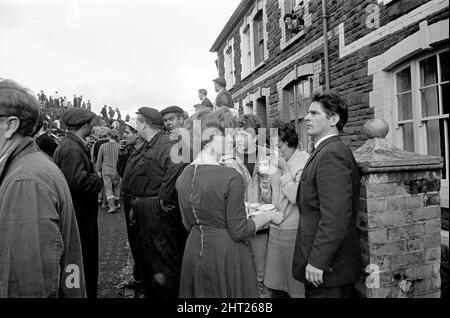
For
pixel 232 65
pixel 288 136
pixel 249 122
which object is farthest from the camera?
pixel 232 65

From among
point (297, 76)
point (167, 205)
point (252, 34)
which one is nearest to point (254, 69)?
point (252, 34)

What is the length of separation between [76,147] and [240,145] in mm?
1772

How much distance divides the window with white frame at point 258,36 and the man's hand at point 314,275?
11.0m

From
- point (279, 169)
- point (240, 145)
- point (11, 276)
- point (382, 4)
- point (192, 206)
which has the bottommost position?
point (11, 276)

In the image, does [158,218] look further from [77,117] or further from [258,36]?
[258,36]

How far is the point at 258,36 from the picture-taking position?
516 inches

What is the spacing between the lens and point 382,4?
592 cm

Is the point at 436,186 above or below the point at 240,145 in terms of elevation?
below

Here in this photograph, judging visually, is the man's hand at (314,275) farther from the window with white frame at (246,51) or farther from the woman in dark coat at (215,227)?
the window with white frame at (246,51)

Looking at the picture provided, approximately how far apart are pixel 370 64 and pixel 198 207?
4.97 m

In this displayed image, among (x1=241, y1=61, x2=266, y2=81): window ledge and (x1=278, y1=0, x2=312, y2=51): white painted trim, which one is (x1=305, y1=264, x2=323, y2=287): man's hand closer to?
(x1=278, y1=0, x2=312, y2=51): white painted trim

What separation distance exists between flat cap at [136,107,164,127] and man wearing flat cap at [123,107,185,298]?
22 cm
